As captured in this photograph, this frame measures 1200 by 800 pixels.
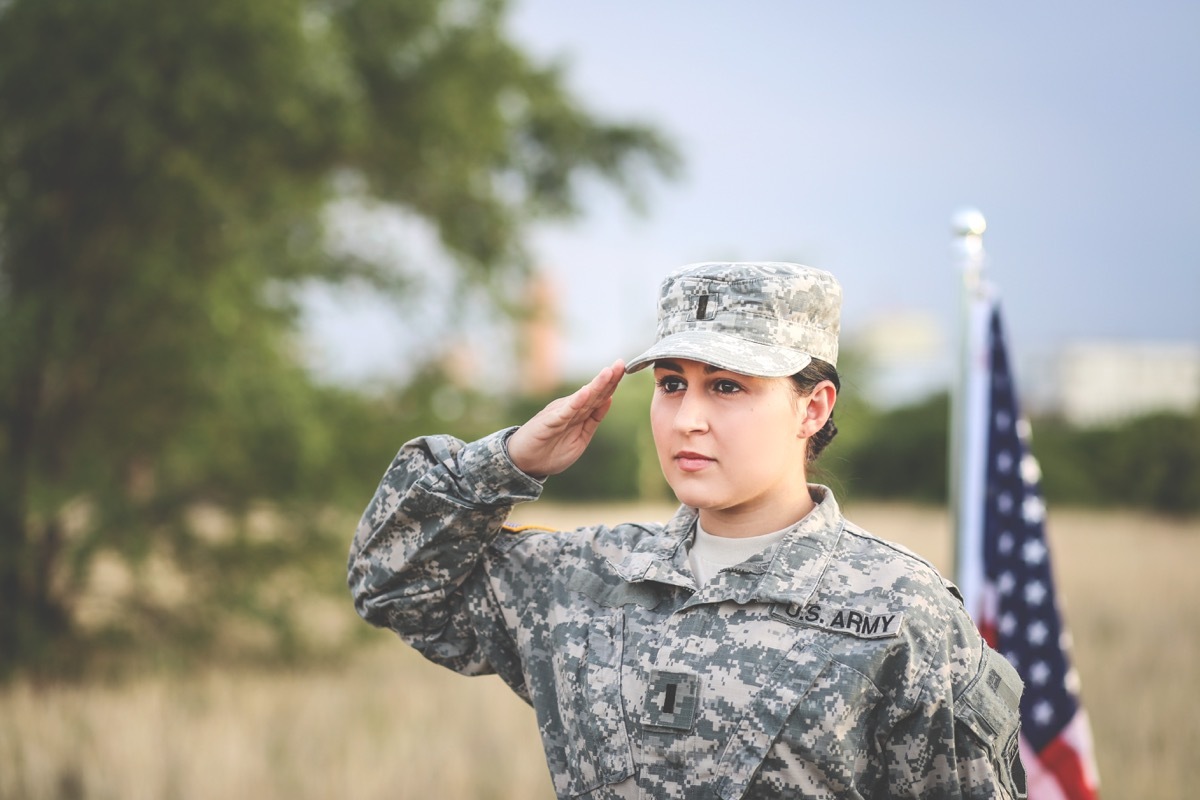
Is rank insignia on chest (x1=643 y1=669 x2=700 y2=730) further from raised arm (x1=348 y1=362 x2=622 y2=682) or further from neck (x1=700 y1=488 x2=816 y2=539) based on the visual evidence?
raised arm (x1=348 y1=362 x2=622 y2=682)

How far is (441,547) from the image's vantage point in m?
2.23

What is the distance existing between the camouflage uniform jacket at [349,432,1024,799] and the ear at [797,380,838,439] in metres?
0.16

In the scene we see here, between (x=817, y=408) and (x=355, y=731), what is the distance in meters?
5.32

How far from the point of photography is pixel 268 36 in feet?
24.2

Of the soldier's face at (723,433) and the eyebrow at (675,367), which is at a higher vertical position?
the eyebrow at (675,367)

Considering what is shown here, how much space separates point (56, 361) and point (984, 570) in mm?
6608

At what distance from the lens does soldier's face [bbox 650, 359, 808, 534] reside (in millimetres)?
1968

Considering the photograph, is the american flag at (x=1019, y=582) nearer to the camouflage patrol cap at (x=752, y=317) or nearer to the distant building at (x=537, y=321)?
the camouflage patrol cap at (x=752, y=317)

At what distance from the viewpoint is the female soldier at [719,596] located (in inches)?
74.2

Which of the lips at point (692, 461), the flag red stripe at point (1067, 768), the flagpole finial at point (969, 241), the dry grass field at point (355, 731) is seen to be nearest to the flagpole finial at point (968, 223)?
the flagpole finial at point (969, 241)

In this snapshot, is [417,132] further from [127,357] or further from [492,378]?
[127,357]

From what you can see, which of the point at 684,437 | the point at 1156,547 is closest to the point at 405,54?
the point at 684,437

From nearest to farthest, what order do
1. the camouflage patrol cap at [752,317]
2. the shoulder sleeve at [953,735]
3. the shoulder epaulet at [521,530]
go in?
the shoulder sleeve at [953,735], the camouflage patrol cap at [752,317], the shoulder epaulet at [521,530]

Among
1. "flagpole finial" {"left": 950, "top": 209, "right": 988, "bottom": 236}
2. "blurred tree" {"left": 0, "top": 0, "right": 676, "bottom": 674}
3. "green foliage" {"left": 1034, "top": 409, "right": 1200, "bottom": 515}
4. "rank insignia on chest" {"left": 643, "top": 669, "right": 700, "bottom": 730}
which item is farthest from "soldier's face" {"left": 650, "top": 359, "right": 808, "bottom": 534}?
"green foliage" {"left": 1034, "top": 409, "right": 1200, "bottom": 515}
